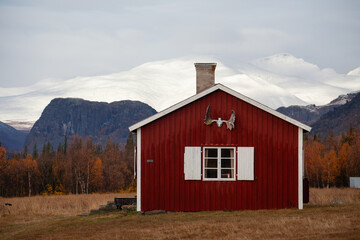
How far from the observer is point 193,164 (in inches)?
768

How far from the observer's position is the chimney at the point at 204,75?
21.8 m

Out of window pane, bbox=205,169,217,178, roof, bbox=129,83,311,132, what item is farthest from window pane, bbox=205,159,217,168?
roof, bbox=129,83,311,132

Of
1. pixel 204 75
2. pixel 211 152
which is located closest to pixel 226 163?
pixel 211 152

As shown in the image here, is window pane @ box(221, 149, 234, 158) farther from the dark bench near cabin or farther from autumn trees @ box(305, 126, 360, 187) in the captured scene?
autumn trees @ box(305, 126, 360, 187)

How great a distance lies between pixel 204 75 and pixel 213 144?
12.2 ft

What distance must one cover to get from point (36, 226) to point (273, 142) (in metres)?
9.62

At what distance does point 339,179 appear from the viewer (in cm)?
8394

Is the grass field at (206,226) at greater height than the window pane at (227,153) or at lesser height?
lesser

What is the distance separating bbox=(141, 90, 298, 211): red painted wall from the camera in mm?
19547

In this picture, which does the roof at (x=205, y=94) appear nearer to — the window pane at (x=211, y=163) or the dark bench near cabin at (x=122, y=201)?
the window pane at (x=211, y=163)

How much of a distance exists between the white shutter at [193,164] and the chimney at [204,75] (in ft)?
11.3

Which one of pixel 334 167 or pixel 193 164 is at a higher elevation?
pixel 193 164

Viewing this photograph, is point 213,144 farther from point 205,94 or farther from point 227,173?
point 205,94

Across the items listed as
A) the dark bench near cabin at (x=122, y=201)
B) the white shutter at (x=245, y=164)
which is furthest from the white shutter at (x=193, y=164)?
the dark bench near cabin at (x=122, y=201)
